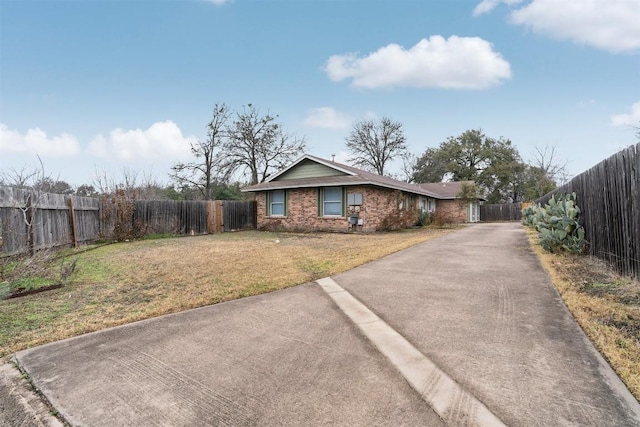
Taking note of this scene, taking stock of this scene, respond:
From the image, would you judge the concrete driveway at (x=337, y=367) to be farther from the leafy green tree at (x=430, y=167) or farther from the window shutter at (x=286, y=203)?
the leafy green tree at (x=430, y=167)

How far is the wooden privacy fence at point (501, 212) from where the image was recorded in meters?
32.6

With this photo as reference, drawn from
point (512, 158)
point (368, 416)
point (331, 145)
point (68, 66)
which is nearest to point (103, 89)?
point (68, 66)

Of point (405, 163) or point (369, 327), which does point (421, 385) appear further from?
point (405, 163)

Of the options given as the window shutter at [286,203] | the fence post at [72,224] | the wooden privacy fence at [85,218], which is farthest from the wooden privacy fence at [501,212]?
the fence post at [72,224]

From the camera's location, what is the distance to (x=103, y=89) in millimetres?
14391

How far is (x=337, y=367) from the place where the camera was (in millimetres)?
2484

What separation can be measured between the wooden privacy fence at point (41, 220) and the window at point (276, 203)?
28.7 ft

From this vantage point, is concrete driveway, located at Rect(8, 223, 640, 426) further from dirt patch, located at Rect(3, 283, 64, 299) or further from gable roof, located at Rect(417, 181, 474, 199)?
gable roof, located at Rect(417, 181, 474, 199)

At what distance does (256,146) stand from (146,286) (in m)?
24.4

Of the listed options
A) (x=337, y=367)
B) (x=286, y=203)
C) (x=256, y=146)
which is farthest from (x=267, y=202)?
(x=337, y=367)

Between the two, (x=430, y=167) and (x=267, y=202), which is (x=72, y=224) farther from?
(x=430, y=167)

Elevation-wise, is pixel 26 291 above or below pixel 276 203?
below

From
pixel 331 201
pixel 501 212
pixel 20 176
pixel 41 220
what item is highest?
pixel 20 176

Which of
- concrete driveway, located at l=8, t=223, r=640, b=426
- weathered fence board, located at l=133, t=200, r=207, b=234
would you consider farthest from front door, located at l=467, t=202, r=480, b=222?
concrete driveway, located at l=8, t=223, r=640, b=426
